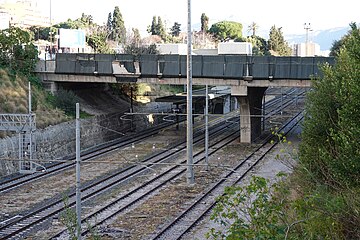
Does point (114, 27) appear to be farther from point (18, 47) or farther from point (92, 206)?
point (92, 206)

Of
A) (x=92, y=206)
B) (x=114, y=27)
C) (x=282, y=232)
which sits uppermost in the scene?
(x=114, y=27)

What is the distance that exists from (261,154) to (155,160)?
8.06m

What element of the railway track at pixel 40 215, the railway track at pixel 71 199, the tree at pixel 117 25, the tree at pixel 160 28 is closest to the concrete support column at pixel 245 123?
the railway track at pixel 71 199

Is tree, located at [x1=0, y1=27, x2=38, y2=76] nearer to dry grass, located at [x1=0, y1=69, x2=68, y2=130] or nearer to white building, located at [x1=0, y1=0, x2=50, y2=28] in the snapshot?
dry grass, located at [x1=0, y1=69, x2=68, y2=130]

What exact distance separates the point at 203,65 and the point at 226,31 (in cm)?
9232

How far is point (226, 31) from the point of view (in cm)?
13388

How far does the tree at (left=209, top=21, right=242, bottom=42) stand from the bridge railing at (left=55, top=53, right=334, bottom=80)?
294 ft

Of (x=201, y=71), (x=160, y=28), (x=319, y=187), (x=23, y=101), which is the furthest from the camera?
(x=160, y=28)

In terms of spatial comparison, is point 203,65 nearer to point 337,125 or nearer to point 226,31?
point 337,125

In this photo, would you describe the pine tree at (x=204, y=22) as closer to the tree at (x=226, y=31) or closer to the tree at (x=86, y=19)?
the tree at (x=226, y=31)

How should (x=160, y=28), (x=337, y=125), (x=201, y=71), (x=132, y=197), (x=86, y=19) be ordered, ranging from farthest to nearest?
1. (x=160, y=28)
2. (x=86, y=19)
3. (x=201, y=71)
4. (x=132, y=197)
5. (x=337, y=125)

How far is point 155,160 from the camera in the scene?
37562 millimetres

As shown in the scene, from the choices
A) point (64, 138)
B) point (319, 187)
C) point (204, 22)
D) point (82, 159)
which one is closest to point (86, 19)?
point (204, 22)

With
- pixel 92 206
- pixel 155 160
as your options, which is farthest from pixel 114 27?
pixel 92 206
